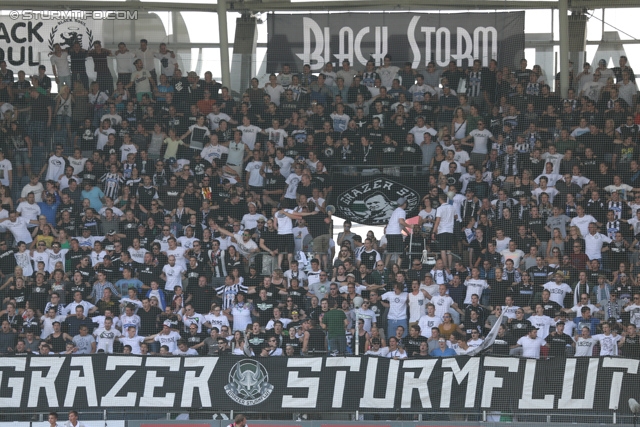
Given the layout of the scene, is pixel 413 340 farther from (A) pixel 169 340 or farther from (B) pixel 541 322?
(A) pixel 169 340

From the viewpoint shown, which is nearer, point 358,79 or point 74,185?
point 74,185

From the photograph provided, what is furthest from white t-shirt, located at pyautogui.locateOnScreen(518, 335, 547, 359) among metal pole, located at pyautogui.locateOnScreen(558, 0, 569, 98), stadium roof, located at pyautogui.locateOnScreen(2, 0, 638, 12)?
stadium roof, located at pyautogui.locateOnScreen(2, 0, 638, 12)

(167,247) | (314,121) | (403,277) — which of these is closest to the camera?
(403,277)

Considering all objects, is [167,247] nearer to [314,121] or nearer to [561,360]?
[314,121]

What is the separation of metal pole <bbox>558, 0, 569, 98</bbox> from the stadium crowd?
1.12 ft

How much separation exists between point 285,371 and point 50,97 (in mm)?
9222

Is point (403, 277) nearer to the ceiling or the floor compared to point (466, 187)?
nearer to the floor

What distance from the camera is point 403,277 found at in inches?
762

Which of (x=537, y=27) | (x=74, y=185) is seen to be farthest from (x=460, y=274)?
(x=537, y=27)

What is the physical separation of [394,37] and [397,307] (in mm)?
8735

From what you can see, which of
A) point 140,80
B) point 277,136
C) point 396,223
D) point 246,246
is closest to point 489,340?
point 396,223

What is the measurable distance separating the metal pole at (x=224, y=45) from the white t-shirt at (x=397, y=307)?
686 cm

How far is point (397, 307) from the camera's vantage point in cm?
1895

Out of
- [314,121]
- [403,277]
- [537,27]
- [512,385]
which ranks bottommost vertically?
[512,385]
